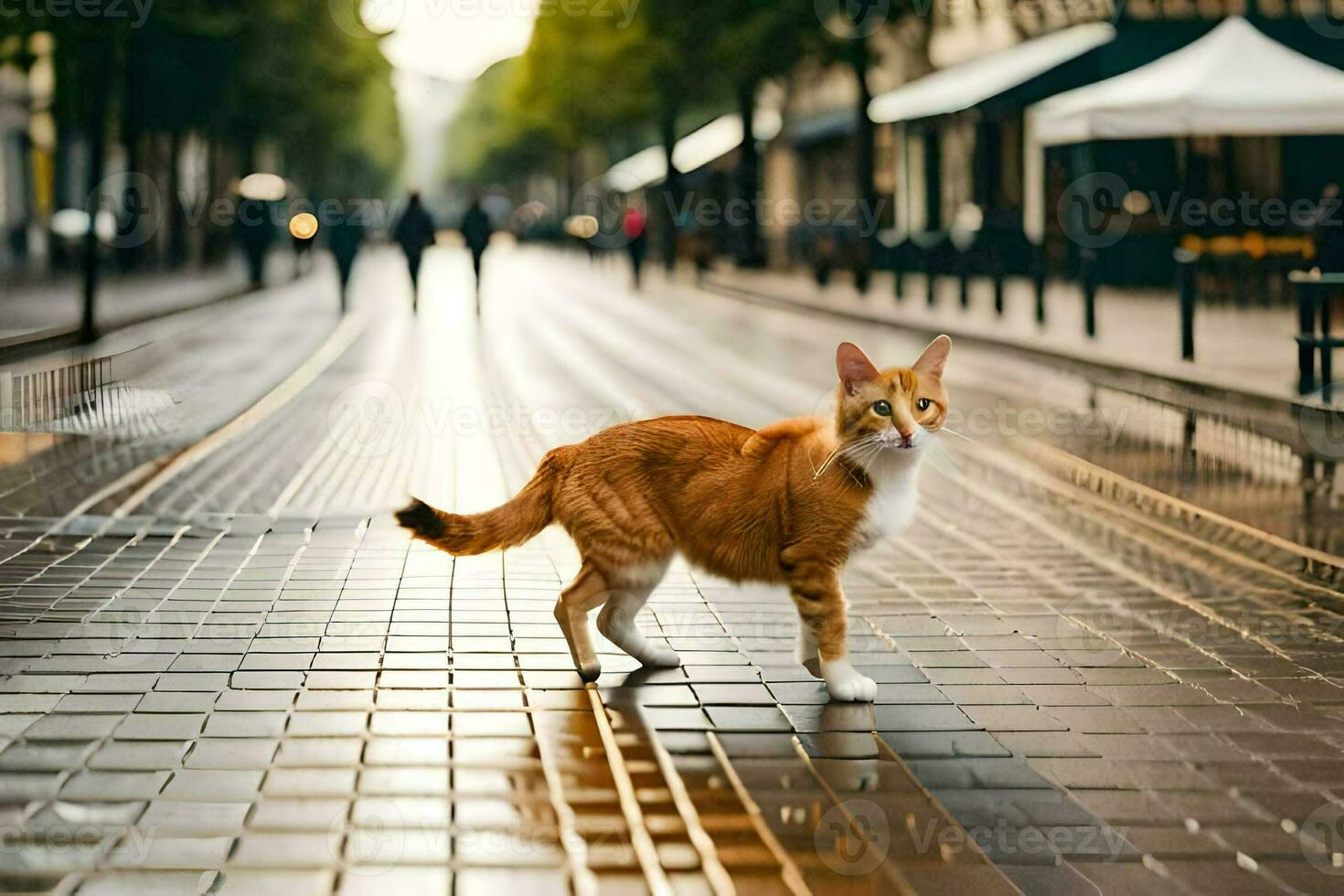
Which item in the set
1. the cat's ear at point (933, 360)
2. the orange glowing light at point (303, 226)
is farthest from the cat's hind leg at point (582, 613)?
the orange glowing light at point (303, 226)

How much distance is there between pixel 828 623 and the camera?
20.6 ft

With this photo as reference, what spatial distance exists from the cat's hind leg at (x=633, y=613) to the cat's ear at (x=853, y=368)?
0.84m

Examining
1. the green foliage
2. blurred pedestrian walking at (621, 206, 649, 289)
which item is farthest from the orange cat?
blurred pedestrian walking at (621, 206, 649, 289)

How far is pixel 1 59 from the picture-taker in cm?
2673

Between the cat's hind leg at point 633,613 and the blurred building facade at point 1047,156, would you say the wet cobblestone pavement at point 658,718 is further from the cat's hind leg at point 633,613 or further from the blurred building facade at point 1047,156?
the blurred building facade at point 1047,156

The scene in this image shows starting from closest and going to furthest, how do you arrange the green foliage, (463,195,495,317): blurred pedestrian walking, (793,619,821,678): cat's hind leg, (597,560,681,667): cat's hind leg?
1. (597,560,681,667): cat's hind leg
2. (793,619,821,678): cat's hind leg
3. the green foliage
4. (463,195,495,317): blurred pedestrian walking

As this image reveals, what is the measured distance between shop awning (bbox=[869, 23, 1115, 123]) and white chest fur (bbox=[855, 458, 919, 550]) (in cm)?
3049

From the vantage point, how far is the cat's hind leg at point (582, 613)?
650 centimetres

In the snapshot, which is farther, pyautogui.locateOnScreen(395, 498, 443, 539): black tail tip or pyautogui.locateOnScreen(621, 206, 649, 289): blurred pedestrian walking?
pyautogui.locateOnScreen(621, 206, 649, 289): blurred pedestrian walking

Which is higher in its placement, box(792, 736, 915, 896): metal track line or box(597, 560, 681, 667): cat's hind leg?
box(597, 560, 681, 667): cat's hind leg

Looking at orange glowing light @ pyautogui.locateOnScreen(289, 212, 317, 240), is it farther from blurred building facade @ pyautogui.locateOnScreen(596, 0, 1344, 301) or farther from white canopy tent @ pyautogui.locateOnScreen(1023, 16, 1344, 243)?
white canopy tent @ pyautogui.locateOnScreen(1023, 16, 1344, 243)

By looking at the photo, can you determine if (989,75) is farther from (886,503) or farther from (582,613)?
(886,503)

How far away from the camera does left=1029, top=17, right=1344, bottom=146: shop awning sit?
25234 mm

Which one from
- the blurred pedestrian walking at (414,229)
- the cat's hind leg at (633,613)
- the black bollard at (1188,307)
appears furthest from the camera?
the blurred pedestrian walking at (414,229)
